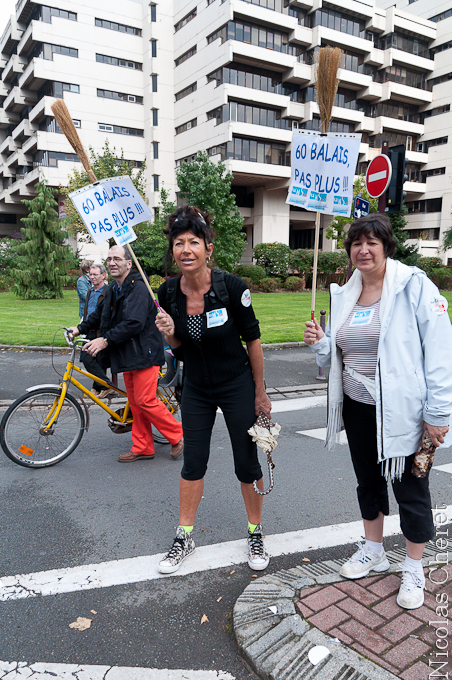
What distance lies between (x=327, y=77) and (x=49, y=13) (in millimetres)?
48975

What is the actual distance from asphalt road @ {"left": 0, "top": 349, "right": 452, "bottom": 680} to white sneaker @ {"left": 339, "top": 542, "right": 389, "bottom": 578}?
39 cm

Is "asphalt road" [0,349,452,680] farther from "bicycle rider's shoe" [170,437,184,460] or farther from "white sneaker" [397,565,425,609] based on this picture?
"white sneaker" [397,565,425,609]

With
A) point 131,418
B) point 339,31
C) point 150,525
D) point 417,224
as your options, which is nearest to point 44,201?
point 131,418

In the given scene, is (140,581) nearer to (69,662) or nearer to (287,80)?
(69,662)

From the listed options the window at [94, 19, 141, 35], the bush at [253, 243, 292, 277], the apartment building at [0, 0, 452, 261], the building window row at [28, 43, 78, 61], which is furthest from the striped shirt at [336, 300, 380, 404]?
the window at [94, 19, 141, 35]

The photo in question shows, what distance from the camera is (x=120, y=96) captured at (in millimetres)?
44438

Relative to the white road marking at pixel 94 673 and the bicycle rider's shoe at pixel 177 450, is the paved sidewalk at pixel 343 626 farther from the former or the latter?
the bicycle rider's shoe at pixel 177 450

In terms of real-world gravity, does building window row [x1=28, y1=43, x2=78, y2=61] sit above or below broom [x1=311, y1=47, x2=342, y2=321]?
above

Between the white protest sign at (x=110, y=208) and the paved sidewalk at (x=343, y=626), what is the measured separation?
262 cm

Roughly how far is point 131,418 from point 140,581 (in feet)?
7.95

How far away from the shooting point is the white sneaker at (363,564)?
2725mm

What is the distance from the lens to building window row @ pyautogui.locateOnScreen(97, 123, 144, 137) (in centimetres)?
4350

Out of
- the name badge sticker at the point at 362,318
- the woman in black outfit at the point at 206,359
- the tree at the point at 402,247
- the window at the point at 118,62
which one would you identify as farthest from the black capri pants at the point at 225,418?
the window at the point at 118,62

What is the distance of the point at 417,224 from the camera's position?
52.5 metres
